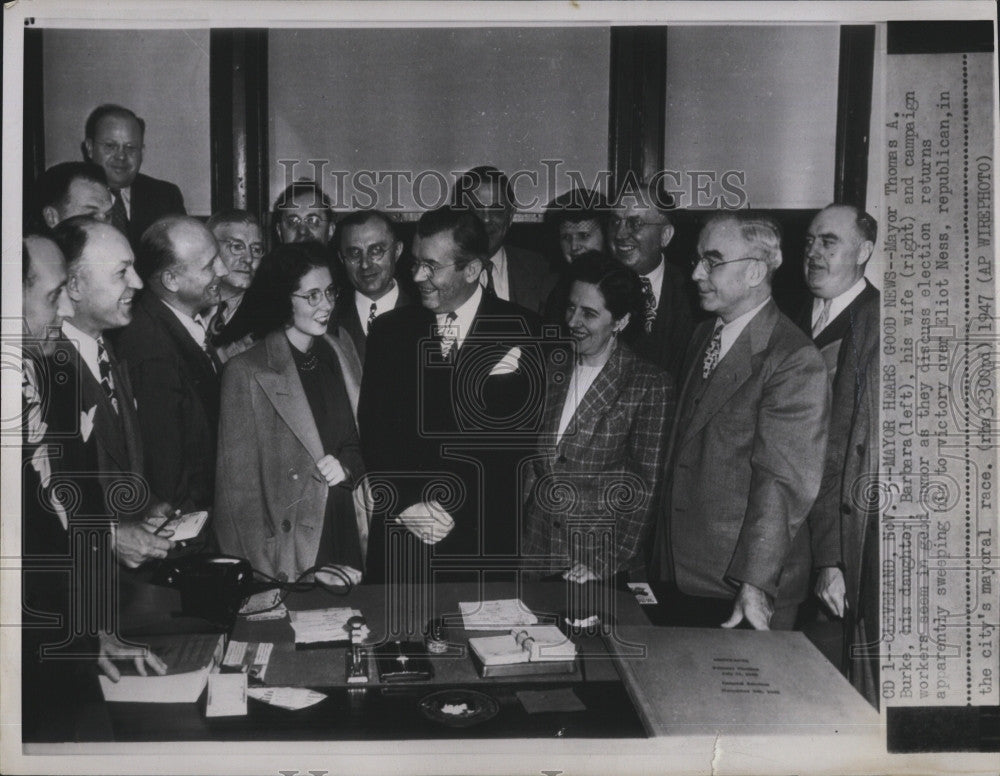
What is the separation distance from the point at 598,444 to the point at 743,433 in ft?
1.33

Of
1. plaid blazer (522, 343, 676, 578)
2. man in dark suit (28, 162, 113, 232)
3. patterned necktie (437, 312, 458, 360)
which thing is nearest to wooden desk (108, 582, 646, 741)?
plaid blazer (522, 343, 676, 578)

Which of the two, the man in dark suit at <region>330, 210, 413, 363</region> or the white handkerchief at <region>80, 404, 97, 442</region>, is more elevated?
the man in dark suit at <region>330, 210, 413, 363</region>

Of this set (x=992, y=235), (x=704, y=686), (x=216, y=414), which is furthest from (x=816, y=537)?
(x=216, y=414)

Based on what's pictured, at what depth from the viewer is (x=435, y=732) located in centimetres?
288

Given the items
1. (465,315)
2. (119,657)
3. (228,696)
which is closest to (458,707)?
(228,696)

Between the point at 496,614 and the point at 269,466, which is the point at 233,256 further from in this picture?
the point at 496,614

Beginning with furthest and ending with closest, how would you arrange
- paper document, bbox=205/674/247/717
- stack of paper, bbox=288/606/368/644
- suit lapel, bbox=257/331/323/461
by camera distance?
suit lapel, bbox=257/331/323/461, stack of paper, bbox=288/606/368/644, paper document, bbox=205/674/247/717

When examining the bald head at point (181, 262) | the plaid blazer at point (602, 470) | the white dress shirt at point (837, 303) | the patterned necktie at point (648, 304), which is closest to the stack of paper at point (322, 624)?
the plaid blazer at point (602, 470)

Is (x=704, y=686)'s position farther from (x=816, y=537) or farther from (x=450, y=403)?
(x=450, y=403)

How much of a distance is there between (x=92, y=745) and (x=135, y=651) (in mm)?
290

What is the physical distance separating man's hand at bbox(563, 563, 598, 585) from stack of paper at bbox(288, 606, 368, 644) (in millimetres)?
591

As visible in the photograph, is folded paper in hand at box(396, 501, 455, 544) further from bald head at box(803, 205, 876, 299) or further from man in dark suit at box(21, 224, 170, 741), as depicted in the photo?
bald head at box(803, 205, 876, 299)

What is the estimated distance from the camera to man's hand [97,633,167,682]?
2885 mm

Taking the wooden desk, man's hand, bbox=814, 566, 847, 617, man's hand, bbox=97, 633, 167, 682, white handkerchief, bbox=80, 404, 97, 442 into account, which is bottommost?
the wooden desk
